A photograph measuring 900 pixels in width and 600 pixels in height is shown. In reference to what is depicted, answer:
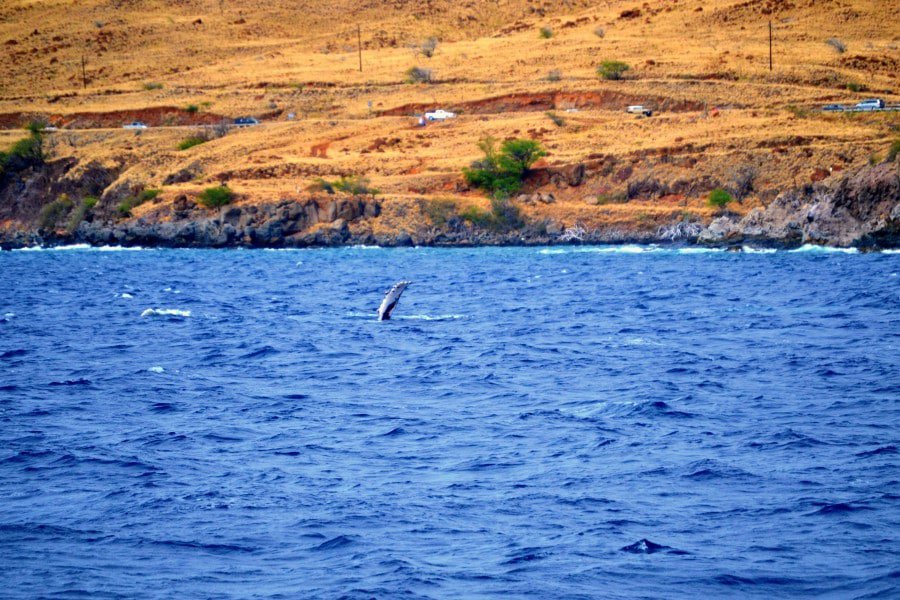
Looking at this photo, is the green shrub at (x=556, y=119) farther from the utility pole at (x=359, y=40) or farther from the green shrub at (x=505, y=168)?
the utility pole at (x=359, y=40)

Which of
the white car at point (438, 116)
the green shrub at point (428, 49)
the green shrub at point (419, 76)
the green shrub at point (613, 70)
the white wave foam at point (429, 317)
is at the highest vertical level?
the green shrub at point (428, 49)

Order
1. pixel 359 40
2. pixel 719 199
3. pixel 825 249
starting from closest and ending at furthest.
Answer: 1. pixel 825 249
2. pixel 719 199
3. pixel 359 40

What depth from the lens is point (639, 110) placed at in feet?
301

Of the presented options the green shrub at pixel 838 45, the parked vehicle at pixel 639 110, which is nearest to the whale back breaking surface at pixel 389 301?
the parked vehicle at pixel 639 110

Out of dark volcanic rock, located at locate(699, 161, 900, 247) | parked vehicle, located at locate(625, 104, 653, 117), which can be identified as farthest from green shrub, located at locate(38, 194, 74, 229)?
dark volcanic rock, located at locate(699, 161, 900, 247)

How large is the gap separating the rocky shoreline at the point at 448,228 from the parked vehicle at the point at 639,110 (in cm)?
2141

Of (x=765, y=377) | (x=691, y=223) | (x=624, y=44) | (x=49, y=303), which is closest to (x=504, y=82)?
(x=624, y=44)

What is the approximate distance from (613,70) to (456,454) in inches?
3374

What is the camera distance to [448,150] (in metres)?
87.7

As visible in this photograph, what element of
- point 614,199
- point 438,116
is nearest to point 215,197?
point 438,116

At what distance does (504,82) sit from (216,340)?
251ft

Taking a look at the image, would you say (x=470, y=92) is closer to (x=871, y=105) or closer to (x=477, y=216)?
(x=477, y=216)

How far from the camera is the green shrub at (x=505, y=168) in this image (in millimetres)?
78188

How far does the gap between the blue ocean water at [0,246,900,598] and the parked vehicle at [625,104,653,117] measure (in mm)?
56406
